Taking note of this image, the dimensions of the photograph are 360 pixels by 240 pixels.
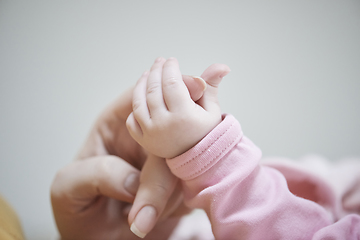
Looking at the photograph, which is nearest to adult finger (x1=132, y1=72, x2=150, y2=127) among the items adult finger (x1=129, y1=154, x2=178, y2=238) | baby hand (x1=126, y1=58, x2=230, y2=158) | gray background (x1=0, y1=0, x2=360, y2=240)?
baby hand (x1=126, y1=58, x2=230, y2=158)

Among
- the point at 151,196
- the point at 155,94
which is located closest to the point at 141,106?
the point at 155,94

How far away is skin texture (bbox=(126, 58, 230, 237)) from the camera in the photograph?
373 mm

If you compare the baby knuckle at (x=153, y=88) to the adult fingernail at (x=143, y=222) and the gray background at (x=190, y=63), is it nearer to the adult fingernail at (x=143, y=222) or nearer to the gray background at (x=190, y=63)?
the adult fingernail at (x=143, y=222)

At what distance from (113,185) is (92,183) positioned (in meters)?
0.05

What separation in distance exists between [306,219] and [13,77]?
934 millimetres

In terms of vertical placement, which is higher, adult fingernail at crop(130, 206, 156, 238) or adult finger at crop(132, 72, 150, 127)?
adult finger at crop(132, 72, 150, 127)

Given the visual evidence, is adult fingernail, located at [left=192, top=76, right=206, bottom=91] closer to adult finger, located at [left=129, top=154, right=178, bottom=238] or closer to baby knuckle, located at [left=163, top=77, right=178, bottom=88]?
baby knuckle, located at [left=163, top=77, right=178, bottom=88]

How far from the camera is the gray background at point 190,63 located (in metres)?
0.85

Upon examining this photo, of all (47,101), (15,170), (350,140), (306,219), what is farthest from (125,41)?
(350,140)

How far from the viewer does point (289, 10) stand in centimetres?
92

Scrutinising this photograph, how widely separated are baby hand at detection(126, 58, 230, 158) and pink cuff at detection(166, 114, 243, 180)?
0.01m

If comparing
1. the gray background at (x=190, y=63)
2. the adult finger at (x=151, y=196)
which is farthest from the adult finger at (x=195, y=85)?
the gray background at (x=190, y=63)

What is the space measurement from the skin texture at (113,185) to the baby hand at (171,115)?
0.09ft

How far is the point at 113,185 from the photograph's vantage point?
1.60ft
